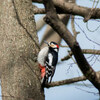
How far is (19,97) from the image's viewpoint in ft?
11.7

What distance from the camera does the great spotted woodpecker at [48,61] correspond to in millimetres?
3993

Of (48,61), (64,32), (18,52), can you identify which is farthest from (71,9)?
(64,32)

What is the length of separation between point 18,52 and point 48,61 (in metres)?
0.73

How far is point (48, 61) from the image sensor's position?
4.39 metres

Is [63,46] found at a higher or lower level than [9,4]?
lower

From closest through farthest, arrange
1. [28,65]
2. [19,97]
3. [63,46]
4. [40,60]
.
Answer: [19,97] < [28,65] < [40,60] < [63,46]

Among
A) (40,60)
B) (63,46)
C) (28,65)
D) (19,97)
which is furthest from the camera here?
(63,46)

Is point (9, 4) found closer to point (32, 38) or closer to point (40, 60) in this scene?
point (32, 38)

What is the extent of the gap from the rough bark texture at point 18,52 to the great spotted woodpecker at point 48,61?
0.36 ft

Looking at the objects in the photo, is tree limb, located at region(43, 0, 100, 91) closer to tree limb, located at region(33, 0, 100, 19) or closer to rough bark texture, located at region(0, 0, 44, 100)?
rough bark texture, located at region(0, 0, 44, 100)

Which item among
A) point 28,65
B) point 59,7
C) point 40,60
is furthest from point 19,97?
point 59,7

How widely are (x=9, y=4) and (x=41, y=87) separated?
4.09 feet

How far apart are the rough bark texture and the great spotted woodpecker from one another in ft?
0.36

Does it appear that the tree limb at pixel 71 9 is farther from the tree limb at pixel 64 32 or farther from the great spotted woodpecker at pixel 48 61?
the tree limb at pixel 64 32
